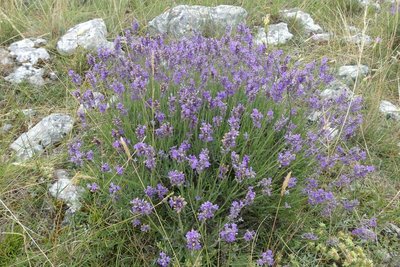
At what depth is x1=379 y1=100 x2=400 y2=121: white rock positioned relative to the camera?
10.3 ft

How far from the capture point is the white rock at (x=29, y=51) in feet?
11.4

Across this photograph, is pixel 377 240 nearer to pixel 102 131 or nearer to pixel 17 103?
pixel 102 131

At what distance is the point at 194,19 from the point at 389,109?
6.62ft

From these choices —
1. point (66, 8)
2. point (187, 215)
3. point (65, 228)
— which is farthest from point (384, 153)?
point (66, 8)

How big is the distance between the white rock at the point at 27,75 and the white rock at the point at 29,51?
0.11 meters

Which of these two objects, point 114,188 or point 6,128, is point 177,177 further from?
point 6,128

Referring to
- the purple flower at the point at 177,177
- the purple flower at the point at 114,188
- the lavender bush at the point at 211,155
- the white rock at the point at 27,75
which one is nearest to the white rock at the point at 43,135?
the lavender bush at the point at 211,155

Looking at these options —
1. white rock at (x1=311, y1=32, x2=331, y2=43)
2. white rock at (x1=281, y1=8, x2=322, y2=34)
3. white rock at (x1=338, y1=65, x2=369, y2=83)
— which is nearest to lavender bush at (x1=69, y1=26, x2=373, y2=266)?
white rock at (x1=338, y1=65, x2=369, y2=83)

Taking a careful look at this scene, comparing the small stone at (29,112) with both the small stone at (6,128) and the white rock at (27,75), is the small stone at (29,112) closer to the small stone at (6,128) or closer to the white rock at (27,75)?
the small stone at (6,128)

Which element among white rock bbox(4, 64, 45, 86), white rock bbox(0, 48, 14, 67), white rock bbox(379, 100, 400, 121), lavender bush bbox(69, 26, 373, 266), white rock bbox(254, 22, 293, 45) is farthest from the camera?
white rock bbox(254, 22, 293, 45)

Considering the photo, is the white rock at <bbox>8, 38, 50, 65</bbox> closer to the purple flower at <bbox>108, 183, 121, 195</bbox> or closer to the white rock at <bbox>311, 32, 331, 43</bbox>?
the purple flower at <bbox>108, 183, 121, 195</bbox>

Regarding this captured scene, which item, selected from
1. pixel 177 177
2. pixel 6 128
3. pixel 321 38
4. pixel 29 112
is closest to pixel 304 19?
pixel 321 38

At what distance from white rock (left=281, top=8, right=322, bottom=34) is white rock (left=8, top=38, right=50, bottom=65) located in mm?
2527

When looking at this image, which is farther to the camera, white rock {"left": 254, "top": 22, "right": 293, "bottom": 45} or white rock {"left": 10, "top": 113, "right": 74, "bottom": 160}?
white rock {"left": 254, "top": 22, "right": 293, "bottom": 45}
